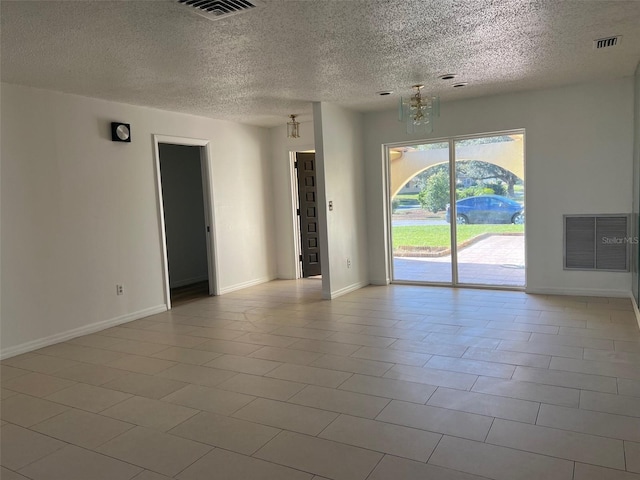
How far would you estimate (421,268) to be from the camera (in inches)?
266

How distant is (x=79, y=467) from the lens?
2.37 metres

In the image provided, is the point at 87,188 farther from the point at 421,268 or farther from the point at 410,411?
the point at 421,268

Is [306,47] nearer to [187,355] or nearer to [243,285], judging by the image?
[187,355]

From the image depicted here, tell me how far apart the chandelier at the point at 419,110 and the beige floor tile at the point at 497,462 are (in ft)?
11.9

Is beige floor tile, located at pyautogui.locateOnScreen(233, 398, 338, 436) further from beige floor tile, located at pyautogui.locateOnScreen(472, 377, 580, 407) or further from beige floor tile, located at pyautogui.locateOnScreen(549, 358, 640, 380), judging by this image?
beige floor tile, located at pyautogui.locateOnScreen(549, 358, 640, 380)

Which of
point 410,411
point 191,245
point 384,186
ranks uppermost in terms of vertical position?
point 384,186

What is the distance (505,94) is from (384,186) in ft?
6.33

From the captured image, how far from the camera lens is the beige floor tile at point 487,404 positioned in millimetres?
2686

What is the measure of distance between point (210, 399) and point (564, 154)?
187 inches

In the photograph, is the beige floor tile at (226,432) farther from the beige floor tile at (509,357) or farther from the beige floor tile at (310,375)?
the beige floor tile at (509,357)

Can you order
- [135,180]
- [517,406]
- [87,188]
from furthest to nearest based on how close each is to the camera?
[135,180]
[87,188]
[517,406]

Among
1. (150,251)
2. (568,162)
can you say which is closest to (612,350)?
(568,162)

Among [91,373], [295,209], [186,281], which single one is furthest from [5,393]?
[295,209]

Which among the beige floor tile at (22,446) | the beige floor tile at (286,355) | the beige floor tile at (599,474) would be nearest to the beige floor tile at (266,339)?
the beige floor tile at (286,355)
